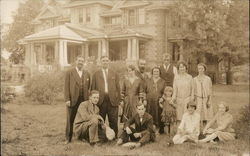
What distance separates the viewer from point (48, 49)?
17.5ft

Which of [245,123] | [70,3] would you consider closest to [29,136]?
[70,3]

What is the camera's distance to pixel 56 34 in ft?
17.8

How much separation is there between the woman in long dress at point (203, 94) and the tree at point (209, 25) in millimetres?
512

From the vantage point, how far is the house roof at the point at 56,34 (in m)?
5.29

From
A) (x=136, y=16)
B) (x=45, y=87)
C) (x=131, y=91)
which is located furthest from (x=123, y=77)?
(x=45, y=87)

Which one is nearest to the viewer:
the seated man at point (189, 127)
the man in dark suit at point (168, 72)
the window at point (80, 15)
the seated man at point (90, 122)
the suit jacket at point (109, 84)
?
the seated man at point (90, 122)

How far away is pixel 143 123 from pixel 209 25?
2.36m

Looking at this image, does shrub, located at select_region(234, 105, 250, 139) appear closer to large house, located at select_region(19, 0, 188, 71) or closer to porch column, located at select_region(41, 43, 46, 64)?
large house, located at select_region(19, 0, 188, 71)

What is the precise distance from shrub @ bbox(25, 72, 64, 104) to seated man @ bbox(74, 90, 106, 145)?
3.43ft

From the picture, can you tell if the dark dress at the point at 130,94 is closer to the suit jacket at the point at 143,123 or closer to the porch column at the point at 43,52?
the suit jacket at the point at 143,123

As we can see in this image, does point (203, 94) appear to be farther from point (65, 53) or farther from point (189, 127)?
point (65, 53)

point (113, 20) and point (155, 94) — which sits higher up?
point (113, 20)

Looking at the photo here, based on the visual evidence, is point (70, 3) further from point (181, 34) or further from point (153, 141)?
point (153, 141)

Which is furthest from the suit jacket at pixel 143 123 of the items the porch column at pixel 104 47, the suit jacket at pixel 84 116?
the porch column at pixel 104 47
